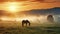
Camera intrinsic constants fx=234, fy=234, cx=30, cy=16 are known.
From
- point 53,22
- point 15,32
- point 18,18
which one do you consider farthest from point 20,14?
point 53,22

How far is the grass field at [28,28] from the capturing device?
3.30 metres

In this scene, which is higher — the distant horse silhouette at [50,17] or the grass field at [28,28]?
the distant horse silhouette at [50,17]

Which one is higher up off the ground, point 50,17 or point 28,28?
point 50,17

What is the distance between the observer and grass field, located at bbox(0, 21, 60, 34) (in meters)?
3.30

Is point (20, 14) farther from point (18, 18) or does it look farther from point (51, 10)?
point (51, 10)

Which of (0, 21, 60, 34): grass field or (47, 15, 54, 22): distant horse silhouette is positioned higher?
(47, 15, 54, 22): distant horse silhouette

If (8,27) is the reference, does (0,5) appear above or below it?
above

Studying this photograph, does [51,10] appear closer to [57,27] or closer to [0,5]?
[57,27]

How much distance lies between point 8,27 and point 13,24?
0.08 meters

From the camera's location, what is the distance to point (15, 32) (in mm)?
3281

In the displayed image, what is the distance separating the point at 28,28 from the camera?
338cm

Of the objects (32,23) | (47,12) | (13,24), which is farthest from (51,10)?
(13,24)

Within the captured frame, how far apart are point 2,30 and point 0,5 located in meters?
0.36

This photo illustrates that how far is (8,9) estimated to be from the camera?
3373 mm
